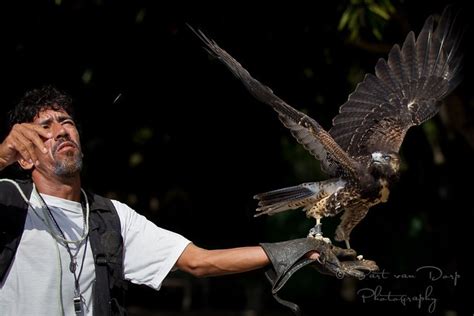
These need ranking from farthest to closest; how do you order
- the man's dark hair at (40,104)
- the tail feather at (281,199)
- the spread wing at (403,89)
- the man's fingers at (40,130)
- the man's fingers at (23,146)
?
the spread wing at (403,89) → the tail feather at (281,199) → the man's dark hair at (40,104) → the man's fingers at (40,130) → the man's fingers at (23,146)

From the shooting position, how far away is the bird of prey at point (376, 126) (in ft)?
15.5

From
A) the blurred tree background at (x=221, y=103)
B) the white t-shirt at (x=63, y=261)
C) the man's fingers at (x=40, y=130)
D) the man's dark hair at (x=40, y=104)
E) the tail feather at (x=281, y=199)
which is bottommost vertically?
the white t-shirt at (x=63, y=261)

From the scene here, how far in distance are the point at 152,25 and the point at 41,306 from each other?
3.07m

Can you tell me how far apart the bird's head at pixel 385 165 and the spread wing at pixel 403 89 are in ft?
1.19

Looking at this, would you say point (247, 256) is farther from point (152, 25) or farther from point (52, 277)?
point (152, 25)

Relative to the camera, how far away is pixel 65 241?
3299 mm

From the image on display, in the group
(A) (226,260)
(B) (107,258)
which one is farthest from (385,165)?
(B) (107,258)

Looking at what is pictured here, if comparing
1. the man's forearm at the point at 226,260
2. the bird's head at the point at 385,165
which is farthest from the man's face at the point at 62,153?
the bird's head at the point at 385,165

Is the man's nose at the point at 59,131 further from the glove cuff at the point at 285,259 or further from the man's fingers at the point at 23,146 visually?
the glove cuff at the point at 285,259

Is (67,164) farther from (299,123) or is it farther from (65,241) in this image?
(299,123)

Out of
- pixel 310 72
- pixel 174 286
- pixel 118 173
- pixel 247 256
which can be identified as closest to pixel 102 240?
pixel 247 256

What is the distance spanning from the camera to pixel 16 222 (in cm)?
327

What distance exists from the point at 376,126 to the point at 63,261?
8.62ft

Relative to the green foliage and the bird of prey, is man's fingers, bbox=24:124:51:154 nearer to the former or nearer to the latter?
the bird of prey
